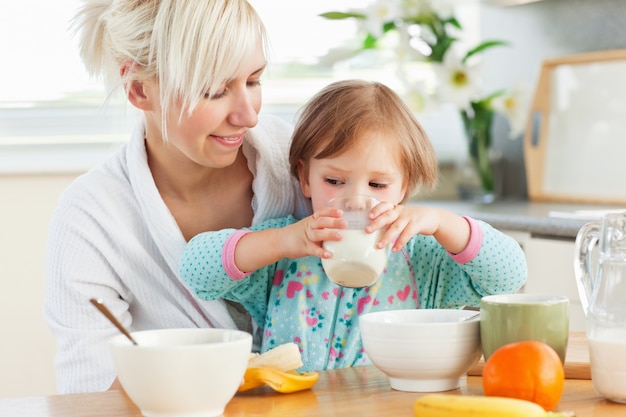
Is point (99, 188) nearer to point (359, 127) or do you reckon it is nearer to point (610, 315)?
point (359, 127)

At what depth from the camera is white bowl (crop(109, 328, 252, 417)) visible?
99 cm

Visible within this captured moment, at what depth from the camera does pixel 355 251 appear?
4.01 ft

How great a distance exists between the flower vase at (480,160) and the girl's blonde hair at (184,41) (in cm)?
176

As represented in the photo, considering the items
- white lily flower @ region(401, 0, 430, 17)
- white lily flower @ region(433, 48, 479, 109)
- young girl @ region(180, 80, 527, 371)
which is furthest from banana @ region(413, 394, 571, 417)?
white lily flower @ region(401, 0, 430, 17)

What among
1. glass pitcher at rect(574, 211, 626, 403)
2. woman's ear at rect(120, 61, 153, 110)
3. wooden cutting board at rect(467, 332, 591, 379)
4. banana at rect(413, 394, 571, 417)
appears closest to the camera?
banana at rect(413, 394, 571, 417)

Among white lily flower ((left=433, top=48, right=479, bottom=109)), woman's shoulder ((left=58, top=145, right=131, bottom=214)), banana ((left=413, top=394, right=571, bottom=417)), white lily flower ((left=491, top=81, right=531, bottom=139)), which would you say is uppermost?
banana ((left=413, top=394, right=571, bottom=417))

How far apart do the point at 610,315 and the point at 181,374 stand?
1.65 ft

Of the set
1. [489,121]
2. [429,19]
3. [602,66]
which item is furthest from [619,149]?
[429,19]

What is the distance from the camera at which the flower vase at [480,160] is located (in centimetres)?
329

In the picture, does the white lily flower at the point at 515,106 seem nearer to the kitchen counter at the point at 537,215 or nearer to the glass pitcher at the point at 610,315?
the kitchen counter at the point at 537,215

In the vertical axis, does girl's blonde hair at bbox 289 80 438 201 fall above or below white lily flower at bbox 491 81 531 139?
above

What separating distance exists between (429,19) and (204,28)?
1.80 metres

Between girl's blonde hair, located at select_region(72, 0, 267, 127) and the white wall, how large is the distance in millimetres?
1396

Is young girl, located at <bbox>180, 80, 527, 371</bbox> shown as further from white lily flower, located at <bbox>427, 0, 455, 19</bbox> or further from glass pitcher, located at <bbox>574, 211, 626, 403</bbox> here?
white lily flower, located at <bbox>427, 0, 455, 19</bbox>
